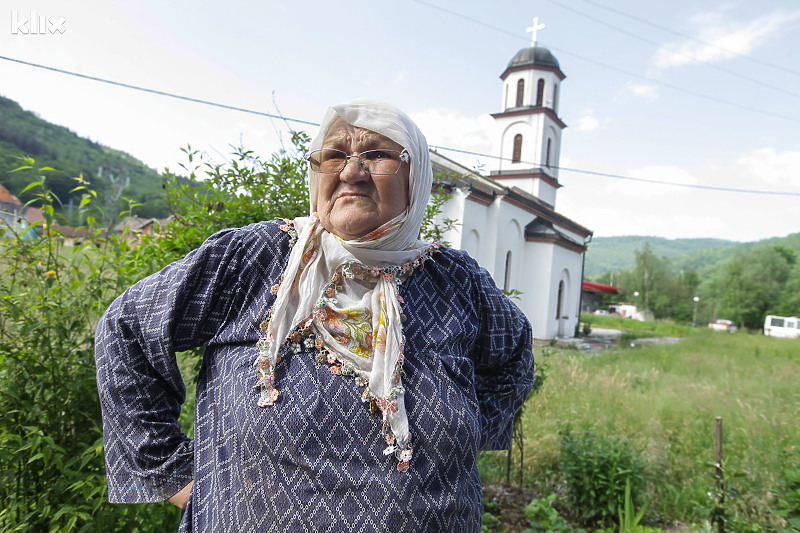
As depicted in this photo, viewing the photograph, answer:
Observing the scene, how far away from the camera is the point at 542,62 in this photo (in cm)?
2153

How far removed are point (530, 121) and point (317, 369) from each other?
905 inches

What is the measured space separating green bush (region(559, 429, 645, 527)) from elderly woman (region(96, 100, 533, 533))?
Result: 2.77 meters

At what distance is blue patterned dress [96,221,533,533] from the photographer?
3.57 ft

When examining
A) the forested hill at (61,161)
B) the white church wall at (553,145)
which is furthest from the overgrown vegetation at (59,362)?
the white church wall at (553,145)

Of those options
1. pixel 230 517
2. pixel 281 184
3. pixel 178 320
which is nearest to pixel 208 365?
pixel 178 320

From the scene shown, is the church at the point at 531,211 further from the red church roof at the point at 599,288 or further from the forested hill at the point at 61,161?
the red church roof at the point at 599,288

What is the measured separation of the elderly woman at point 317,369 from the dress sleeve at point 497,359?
170 mm

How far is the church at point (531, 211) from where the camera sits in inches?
659

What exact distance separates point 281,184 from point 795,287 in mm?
56663

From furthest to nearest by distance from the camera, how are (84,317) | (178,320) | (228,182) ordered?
(228,182) < (84,317) < (178,320)

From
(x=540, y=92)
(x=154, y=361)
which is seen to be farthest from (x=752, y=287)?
(x=154, y=361)

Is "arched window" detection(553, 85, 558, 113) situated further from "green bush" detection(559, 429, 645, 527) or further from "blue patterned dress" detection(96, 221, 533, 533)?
"blue patterned dress" detection(96, 221, 533, 533)

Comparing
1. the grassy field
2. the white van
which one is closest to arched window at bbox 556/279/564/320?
the grassy field

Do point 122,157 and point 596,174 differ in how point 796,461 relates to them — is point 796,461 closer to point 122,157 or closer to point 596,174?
point 596,174
